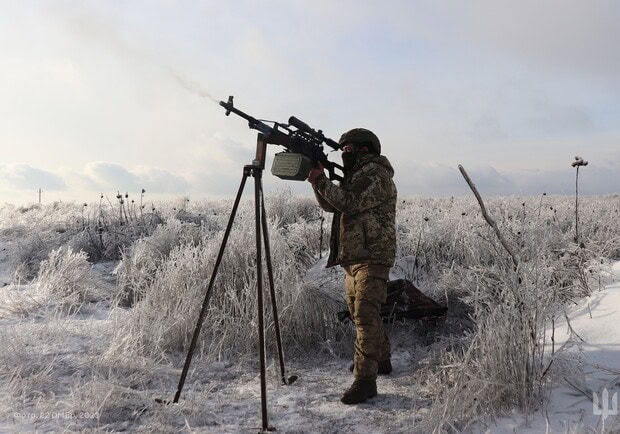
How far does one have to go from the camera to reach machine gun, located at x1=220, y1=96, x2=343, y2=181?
330 cm

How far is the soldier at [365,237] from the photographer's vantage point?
3510 mm

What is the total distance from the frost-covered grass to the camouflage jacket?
0.81 metres

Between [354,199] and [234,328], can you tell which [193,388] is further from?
[354,199]

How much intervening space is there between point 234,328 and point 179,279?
3.39ft

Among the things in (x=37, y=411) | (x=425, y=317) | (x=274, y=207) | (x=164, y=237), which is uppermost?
(x=274, y=207)

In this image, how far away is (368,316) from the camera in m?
3.60

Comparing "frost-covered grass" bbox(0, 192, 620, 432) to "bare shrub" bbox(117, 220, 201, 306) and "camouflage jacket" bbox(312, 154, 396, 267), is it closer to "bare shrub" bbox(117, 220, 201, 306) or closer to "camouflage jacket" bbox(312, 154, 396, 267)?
"bare shrub" bbox(117, 220, 201, 306)

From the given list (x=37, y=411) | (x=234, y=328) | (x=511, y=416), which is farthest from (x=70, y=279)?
(x=511, y=416)

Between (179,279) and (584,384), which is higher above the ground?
(179,279)

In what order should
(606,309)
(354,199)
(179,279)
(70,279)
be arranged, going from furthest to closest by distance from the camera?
(70,279) → (179,279) → (606,309) → (354,199)

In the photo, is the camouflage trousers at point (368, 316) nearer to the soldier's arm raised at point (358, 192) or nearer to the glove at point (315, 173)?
the soldier's arm raised at point (358, 192)

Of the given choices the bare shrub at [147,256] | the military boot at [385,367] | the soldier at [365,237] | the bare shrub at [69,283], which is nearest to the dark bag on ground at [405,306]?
the military boot at [385,367]

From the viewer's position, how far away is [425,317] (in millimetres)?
4457

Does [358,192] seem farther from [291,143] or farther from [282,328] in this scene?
[282,328]
